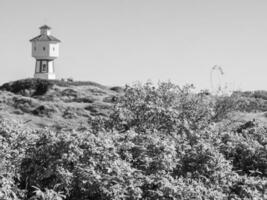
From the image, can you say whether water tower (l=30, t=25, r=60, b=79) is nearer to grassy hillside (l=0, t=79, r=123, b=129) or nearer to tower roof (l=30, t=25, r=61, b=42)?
tower roof (l=30, t=25, r=61, b=42)

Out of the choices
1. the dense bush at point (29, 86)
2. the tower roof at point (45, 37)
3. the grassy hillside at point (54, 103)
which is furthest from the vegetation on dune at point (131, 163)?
the tower roof at point (45, 37)

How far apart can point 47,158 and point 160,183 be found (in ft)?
11.1

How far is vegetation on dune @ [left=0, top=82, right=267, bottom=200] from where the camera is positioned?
16312 mm

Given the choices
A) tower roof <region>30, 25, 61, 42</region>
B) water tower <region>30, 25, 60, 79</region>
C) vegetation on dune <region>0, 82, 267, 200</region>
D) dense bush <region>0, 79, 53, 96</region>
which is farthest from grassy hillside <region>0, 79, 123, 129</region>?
tower roof <region>30, 25, 61, 42</region>

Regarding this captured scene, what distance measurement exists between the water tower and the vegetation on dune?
105667mm

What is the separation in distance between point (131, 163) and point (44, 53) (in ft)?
373

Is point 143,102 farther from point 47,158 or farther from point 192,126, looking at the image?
point 47,158

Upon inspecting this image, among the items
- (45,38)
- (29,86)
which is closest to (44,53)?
(45,38)

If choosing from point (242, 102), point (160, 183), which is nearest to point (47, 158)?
point (160, 183)

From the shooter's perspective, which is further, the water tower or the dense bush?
the water tower

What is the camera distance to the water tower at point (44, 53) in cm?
12925

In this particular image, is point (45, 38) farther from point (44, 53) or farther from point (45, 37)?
point (44, 53)

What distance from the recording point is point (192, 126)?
2631 cm

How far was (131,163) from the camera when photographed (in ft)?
61.8
